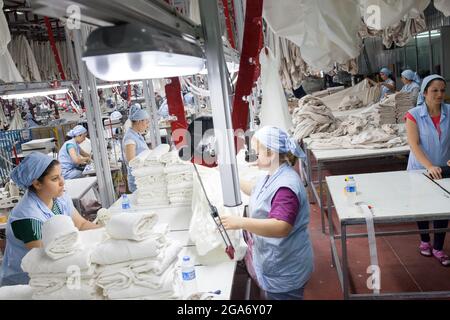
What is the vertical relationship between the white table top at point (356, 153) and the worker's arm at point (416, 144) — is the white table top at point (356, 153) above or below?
below

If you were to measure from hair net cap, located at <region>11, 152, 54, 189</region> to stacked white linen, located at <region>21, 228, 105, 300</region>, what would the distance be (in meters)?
0.77

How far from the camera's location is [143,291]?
189 centimetres

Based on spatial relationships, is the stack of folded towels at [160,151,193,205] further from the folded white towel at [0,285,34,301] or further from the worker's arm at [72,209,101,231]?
the folded white towel at [0,285,34,301]

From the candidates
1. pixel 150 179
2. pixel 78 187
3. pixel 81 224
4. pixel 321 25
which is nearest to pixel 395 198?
pixel 321 25

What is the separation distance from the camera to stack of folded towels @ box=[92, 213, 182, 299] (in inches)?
74.0

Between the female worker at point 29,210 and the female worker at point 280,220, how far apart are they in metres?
1.31

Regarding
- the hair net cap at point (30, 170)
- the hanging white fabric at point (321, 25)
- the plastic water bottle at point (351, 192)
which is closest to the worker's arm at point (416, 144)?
the plastic water bottle at point (351, 192)

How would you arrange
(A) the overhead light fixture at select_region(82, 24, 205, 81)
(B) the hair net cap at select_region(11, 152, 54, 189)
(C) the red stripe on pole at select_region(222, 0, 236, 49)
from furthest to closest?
(C) the red stripe on pole at select_region(222, 0, 236, 49)
(B) the hair net cap at select_region(11, 152, 54, 189)
(A) the overhead light fixture at select_region(82, 24, 205, 81)

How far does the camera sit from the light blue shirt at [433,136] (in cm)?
374

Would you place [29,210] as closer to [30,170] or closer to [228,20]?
[30,170]

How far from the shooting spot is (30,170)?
250 centimetres

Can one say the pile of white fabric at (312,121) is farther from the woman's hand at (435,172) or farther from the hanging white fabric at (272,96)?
the hanging white fabric at (272,96)

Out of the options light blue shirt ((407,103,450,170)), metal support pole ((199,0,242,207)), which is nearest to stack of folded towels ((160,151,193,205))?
metal support pole ((199,0,242,207))

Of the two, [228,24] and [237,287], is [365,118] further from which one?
[237,287]
